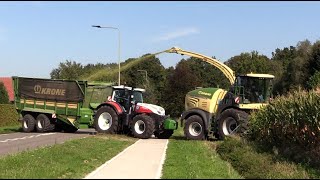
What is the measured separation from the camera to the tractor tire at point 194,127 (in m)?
24.4

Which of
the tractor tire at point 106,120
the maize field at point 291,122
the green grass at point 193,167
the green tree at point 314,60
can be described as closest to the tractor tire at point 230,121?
the maize field at point 291,122

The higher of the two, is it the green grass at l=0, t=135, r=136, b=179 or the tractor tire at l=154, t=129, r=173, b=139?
the green grass at l=0, t=135, r=136, b=179

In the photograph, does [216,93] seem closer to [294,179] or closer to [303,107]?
[303,107]

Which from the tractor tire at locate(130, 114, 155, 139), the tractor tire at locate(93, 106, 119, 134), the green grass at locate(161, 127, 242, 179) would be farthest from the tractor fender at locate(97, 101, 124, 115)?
the green grass at locate(161, 127, 242, 179)

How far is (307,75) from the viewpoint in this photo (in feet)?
175

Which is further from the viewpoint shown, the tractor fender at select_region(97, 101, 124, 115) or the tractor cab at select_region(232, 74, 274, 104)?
the tractor fender at select_region(97, 101, 124, 115)

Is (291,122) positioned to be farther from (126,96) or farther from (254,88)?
(126,96)

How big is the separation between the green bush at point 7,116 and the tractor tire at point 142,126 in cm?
1920

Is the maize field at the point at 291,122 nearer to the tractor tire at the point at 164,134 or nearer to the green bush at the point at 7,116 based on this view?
the tractor tire at the point at 164,134

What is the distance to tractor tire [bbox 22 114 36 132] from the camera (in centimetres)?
2991

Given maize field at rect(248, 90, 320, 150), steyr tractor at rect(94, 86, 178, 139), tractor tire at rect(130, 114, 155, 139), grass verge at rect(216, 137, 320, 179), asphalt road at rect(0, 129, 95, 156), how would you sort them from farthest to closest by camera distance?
steyr tractor at rect(94, 86, 178, 139) < tractor tire at rect(130, 114, 155, 139) < asphalt road at rect(0, 129, 95, 156) < maize field at rect(248, 90, 320, 150) < grass verge at rect(216, 137, 320, 179)

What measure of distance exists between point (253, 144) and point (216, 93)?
23.1 feet

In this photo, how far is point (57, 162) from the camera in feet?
43.8

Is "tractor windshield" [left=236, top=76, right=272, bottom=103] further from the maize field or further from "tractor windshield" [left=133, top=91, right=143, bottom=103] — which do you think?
"tractor windshield" [left=133, top=91, right=143, bottom=103]
